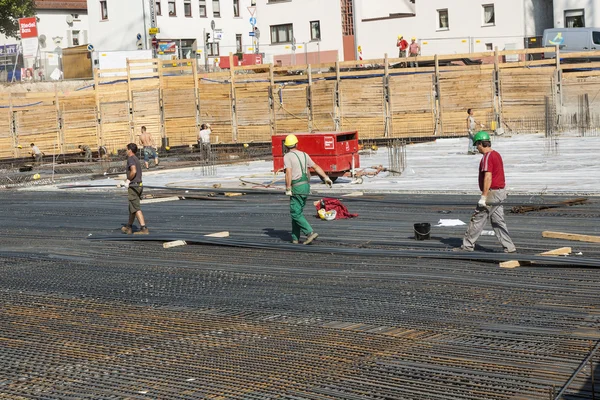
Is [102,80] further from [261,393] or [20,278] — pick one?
[261,393]

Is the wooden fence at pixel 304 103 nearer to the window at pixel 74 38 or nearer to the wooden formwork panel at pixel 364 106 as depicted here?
the wooden formwork panel at pixel 364 106

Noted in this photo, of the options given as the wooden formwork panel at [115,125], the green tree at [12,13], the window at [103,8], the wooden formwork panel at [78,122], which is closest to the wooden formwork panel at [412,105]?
the wooden formwork panel at [115,125]

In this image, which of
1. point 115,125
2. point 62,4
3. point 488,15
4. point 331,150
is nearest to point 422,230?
point 331,150

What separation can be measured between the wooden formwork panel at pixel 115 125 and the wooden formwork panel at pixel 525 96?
666 inches

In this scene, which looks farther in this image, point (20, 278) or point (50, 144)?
point (50, 144)

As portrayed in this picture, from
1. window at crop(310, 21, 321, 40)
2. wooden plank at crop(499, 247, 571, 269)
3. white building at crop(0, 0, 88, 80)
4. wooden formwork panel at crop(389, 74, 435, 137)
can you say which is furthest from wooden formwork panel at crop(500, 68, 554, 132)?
white building at crop(0, 0, 88, 80)

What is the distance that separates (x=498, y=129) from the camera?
36.2m

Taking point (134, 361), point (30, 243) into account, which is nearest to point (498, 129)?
point (30, 243)

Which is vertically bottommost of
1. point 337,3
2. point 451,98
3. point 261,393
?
point 261,393

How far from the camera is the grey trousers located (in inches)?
553

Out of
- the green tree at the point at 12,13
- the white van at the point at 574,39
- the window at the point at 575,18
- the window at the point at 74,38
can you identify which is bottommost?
the white van at the point at 574,39

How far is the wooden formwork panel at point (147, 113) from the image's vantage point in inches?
1708

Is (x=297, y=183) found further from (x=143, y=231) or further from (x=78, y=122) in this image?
(x=78, y=122)

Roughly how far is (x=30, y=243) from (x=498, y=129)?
73.4 feet
